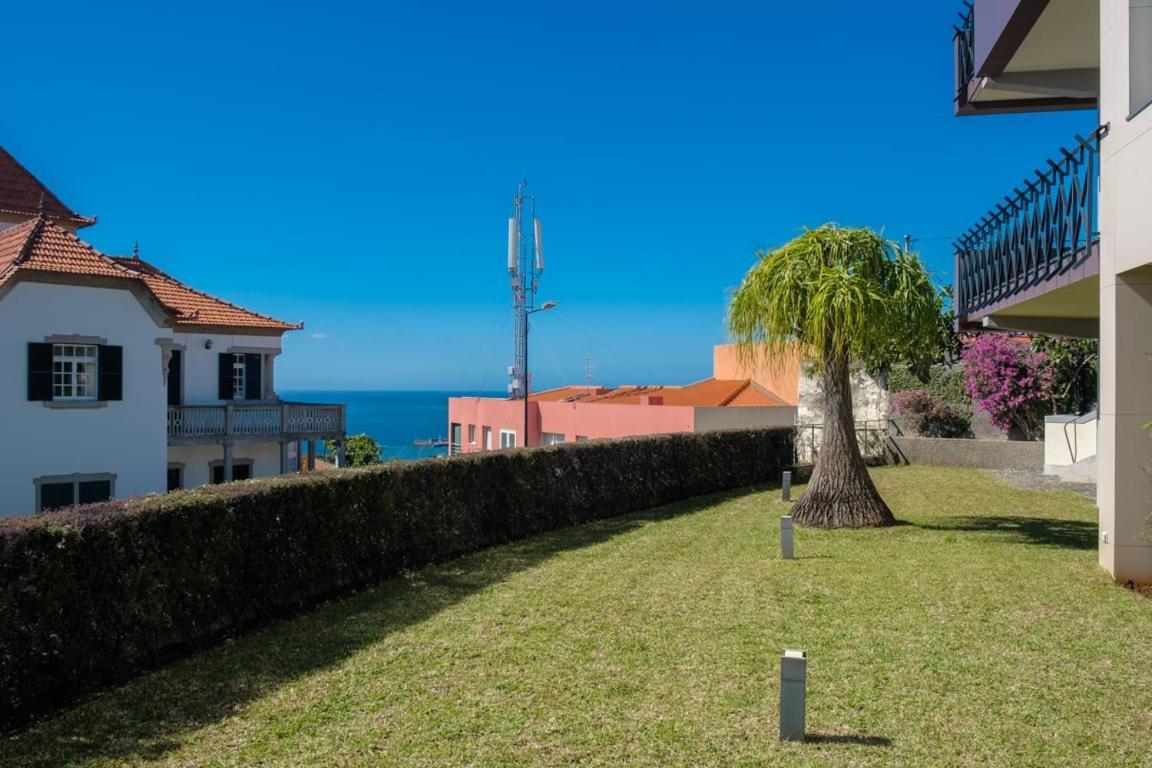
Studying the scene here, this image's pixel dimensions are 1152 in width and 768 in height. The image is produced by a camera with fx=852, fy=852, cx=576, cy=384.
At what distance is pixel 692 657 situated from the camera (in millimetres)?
7277

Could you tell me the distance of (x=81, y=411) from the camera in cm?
1898

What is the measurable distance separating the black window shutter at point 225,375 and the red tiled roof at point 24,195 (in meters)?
6.14

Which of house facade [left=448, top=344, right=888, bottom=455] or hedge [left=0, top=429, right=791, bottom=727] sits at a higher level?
house facade [left=448, top=344, right=888, bottom=455]

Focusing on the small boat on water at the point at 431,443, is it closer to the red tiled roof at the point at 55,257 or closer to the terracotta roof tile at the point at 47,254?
the red tiled roof at the point at 55,257

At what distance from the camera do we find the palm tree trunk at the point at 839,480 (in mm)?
13766

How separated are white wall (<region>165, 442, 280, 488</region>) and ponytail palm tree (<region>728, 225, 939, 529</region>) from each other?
15.0 metres

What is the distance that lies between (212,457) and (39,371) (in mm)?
6296

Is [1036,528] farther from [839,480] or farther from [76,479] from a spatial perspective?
[76,479]

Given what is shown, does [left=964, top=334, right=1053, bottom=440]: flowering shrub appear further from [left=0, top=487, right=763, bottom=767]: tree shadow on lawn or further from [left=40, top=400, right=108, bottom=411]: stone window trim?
[left=40, top=400, right=108, bottom=411]: stone window trim

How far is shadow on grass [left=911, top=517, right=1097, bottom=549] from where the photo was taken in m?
12.4

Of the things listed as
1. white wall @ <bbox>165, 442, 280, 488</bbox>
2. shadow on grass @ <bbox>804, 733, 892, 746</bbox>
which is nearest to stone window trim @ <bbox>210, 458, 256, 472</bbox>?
→ white wall @ <bbox>165, 442, 280, 488</bbox>

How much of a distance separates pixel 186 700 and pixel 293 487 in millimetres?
3365

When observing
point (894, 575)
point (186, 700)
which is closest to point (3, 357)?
point (186, 700)

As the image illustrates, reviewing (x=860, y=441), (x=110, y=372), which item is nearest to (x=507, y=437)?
(x=860, y=441)
